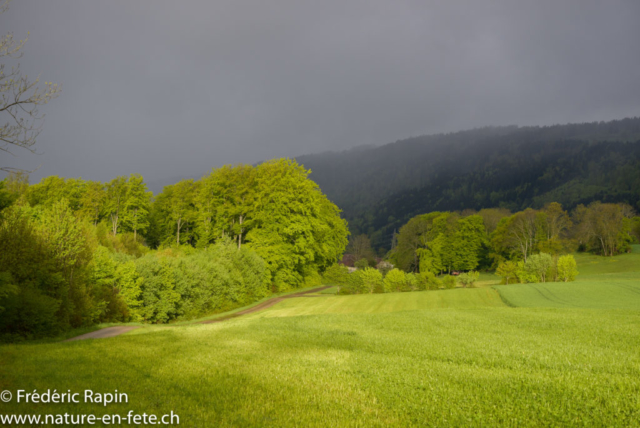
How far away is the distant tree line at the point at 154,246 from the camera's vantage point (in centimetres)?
A: 1814

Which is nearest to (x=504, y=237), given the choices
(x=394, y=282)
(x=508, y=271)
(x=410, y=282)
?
(x=508, y=271)

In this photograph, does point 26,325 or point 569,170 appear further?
point 569,170

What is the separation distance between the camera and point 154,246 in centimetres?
6250

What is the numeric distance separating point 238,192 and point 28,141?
39.6m

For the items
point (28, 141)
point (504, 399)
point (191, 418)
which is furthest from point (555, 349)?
point (28, 141)

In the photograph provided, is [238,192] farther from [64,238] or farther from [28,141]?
[28,141]

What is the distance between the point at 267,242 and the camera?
45156mm

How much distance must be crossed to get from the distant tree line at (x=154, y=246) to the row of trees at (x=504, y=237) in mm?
29615

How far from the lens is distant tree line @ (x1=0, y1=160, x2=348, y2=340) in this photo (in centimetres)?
1814

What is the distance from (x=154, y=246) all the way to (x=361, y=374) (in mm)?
62166

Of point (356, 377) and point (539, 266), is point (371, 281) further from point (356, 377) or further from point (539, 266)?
point (356, 377)

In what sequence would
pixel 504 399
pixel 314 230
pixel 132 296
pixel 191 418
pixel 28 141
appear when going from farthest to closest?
pixel 314 230 < pixel 132 296 < pixel 28 141 < pixel 504 399 < pixel 191 418

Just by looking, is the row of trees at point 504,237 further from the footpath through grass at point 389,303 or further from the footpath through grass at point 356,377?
the footpath through grass at point 356,377

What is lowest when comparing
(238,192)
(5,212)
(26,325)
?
(26,325)
